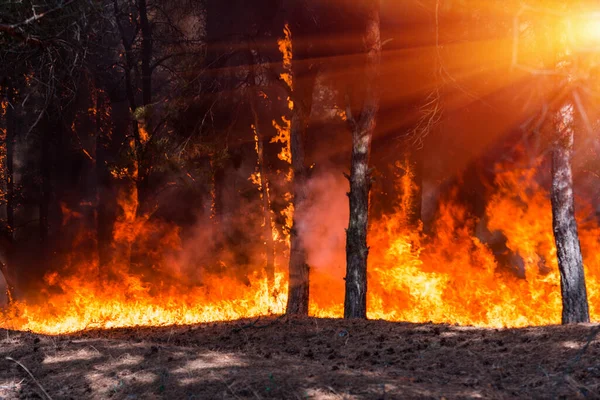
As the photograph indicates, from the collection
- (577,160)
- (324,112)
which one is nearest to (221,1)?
(324,112)

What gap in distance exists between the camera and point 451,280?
1811 centimetres

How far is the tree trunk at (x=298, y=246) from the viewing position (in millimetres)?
14984

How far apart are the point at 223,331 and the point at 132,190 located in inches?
626

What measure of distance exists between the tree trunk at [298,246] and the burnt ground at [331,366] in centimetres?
472

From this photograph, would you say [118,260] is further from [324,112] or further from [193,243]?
[324,112]

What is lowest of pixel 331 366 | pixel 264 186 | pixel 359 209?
pixel 331 366

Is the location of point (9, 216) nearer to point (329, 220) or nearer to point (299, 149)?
point (329, 220)

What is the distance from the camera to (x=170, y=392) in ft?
21.5

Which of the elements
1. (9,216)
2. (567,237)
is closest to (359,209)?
(567,237)

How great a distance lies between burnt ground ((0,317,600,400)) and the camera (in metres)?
6.16

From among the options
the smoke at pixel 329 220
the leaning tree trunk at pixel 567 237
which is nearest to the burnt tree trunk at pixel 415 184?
the smoke at pixel 329 220

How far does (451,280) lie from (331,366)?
11592mm

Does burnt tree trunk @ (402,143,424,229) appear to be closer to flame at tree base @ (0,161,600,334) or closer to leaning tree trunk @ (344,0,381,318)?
flame at tree base @ (0,161,600,334)

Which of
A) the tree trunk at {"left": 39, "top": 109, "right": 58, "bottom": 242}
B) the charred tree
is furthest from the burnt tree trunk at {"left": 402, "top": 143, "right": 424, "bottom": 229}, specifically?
the tree trunk at {"left": 39, "top": 109, "right": 58, "bottom": 242}
